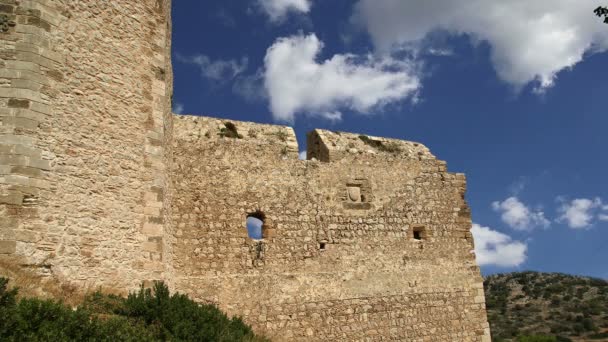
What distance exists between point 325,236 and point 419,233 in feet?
8.35

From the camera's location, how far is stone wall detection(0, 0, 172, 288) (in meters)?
5.96

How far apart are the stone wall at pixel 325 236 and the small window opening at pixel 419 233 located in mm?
44

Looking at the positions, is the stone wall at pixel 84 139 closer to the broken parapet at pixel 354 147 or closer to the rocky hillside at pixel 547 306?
the broken parapet at pixel 354 147

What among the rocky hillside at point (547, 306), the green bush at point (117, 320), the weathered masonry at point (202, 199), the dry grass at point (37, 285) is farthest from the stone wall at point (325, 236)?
the rocky hillside at point (547, 306)

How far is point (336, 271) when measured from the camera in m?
10.1

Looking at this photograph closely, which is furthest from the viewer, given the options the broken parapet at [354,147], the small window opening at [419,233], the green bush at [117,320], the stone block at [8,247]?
the small window opening at [419,233]

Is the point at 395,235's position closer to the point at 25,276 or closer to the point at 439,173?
the point at 439,173

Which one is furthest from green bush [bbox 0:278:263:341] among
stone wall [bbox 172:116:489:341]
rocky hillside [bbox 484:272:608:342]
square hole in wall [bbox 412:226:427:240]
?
rocky hillside [bbox 484:272:608:342]

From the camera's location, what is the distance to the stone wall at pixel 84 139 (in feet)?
19.6

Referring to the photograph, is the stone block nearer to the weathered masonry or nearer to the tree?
the weathered masonry

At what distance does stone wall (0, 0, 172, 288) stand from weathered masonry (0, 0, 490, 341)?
0.06 feet

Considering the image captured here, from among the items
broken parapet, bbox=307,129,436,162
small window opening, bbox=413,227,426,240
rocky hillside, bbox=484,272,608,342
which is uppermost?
broken parapet, bbox=307,129,436,162

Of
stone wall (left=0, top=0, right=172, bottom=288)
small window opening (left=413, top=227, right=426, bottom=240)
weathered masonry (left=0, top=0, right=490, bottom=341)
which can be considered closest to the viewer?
stone wall (left=0, top=0, right=172, bottom=288)

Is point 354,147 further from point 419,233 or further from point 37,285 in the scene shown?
point 37,285
